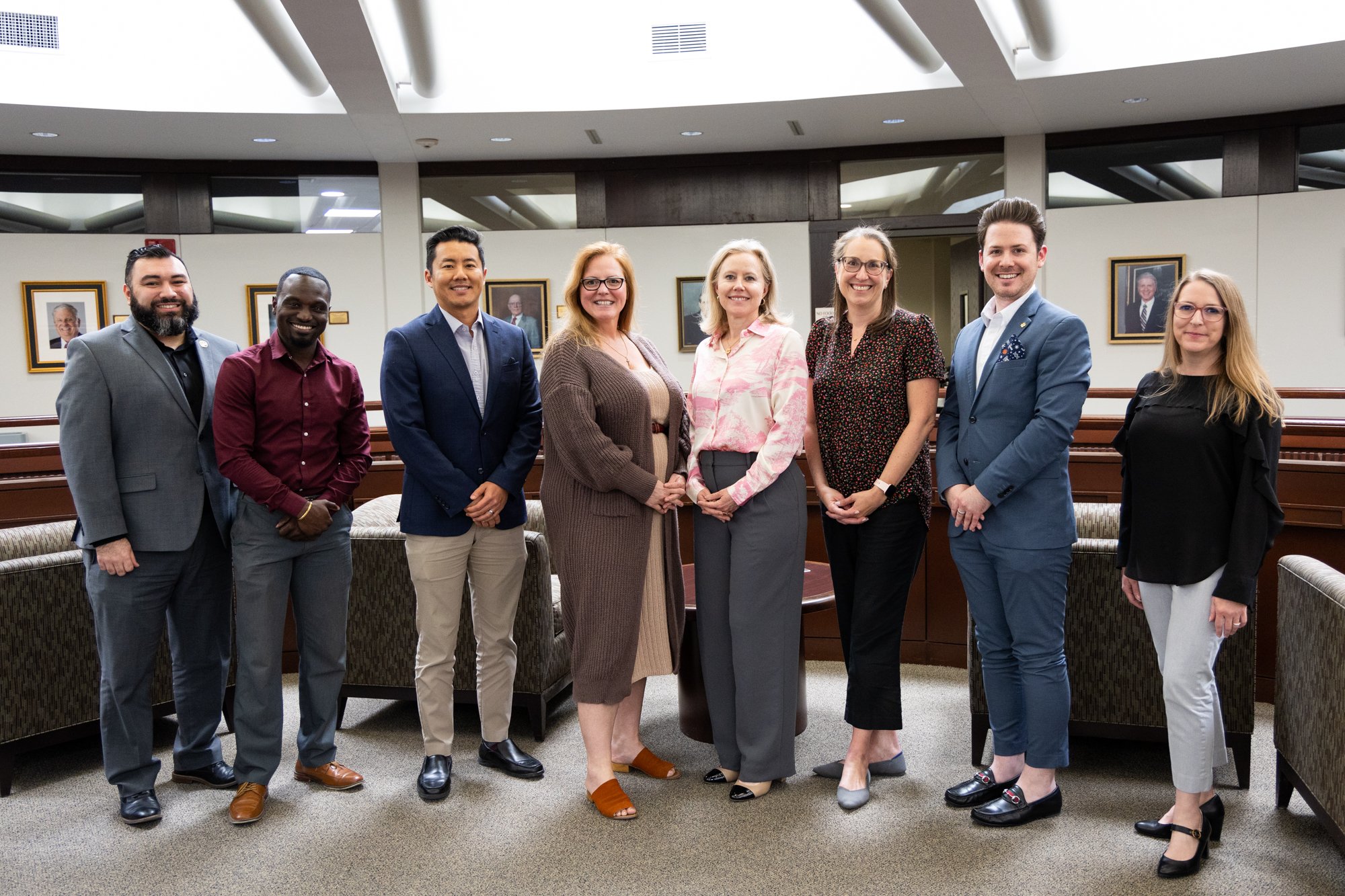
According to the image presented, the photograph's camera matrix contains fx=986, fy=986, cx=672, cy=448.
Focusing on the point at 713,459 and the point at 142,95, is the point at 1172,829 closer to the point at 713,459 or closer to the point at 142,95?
the point at 713,459

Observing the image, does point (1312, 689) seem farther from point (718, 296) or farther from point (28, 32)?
point (28, 32)

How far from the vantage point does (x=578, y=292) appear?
126 inches

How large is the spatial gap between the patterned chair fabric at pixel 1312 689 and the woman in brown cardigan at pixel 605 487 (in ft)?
5.89

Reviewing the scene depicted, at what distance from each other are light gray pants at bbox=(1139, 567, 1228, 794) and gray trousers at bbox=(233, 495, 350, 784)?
2513 mm

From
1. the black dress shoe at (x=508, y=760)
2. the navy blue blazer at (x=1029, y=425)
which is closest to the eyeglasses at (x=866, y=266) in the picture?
the navy blue blazer at (x=1029, y=425)

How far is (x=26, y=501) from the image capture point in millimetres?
4660

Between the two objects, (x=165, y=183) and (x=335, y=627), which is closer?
(x=335, y=627)

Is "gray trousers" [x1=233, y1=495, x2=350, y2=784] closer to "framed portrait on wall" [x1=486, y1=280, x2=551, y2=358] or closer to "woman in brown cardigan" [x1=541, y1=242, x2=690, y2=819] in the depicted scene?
"woman in brown cardigan" [x1=541, y1=242, x2=690, y2=819]

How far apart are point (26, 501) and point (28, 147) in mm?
A: 4642

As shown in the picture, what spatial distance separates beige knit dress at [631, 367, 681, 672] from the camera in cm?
321

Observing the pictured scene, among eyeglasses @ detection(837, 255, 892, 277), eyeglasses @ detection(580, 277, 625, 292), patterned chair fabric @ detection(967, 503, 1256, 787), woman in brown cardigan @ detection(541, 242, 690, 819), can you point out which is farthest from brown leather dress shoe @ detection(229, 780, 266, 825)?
eyeglasses @ detection(837, 255, 892, 277)

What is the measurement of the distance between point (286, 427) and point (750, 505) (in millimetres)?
1486

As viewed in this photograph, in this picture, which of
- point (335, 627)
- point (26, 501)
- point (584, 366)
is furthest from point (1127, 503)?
point (26, 501)

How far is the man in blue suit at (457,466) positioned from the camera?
316 centimetres
